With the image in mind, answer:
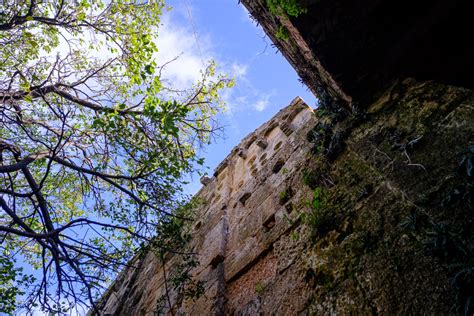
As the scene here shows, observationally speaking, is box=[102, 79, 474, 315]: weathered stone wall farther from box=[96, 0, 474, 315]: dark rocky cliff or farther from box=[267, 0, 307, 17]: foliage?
box=[267, 0, 307, 17]: foliage

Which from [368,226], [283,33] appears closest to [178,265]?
[368,226]

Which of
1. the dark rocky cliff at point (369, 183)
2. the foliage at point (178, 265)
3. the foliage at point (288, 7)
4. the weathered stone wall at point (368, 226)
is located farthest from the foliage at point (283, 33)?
the foliage at point (178, 265)

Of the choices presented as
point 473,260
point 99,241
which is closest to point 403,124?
point 473,260

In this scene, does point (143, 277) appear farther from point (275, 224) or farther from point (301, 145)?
point (301, 145)

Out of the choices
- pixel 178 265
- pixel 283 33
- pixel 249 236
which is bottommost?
pixel 249 236

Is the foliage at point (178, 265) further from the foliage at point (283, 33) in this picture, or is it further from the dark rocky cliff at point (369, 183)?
the foliage at point (283, 33)

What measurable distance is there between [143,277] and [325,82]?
5771 millimetres

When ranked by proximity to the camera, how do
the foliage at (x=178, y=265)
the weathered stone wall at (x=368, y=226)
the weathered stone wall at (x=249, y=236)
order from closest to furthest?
1. the weathered stone wall at (x=368, y=226)
2. the weathered stone wall at (x=249, y=236)
3. the foliage at (x=178, y=265)

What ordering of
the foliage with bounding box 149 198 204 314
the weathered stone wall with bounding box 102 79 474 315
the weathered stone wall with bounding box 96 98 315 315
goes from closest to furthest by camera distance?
the weathered stone wall with bounding box 102 79 474 315, the weathered stone wall with bounding box 96 98 315 315, the foliage with bounding box 149 198 204 314

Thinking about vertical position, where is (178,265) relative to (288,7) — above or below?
below

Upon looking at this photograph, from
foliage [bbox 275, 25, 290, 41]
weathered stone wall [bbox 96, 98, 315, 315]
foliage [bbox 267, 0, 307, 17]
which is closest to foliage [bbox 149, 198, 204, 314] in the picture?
weathered stone wall [bbox 96, 98, 315, 315]

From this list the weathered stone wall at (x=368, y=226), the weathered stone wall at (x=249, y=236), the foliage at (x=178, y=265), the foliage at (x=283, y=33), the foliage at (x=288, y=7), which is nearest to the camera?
the weathered stone wall at (x=368, y=226)

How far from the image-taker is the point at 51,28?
634 cm

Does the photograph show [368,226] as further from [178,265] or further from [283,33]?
[178,265]
